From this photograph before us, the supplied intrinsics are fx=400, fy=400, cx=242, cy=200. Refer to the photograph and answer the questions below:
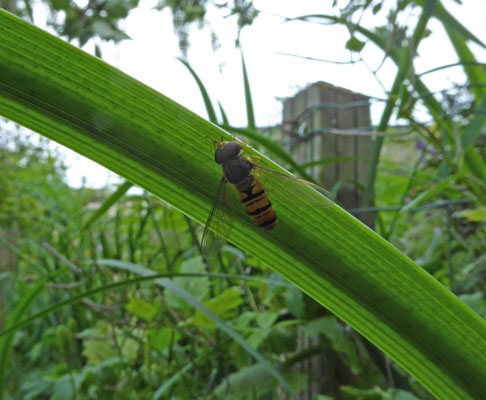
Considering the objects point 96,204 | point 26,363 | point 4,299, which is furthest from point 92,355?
point 96,204

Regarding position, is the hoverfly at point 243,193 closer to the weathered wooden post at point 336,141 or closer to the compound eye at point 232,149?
the compound eye at point 232,149

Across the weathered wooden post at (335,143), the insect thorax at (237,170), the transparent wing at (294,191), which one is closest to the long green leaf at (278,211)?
the transparent wing at (294,191)

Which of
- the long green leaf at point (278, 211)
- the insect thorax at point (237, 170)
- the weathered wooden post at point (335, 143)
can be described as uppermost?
the weathered wooden post at point (335, 143)

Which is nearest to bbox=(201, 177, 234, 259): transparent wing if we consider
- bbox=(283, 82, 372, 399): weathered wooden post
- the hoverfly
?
the hoverfly

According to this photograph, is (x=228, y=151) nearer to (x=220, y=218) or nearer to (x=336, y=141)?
(x=220, y=218)

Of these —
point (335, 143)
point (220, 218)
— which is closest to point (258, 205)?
point (220, 218)

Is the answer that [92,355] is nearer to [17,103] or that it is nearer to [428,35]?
[17,103]

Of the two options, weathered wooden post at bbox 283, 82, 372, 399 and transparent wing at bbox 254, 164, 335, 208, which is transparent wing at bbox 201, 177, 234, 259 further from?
weathered wooden post at bbox 283, 82, 372, 399

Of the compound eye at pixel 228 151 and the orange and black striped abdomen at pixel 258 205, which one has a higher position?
the compound eye at pixel 228 151
